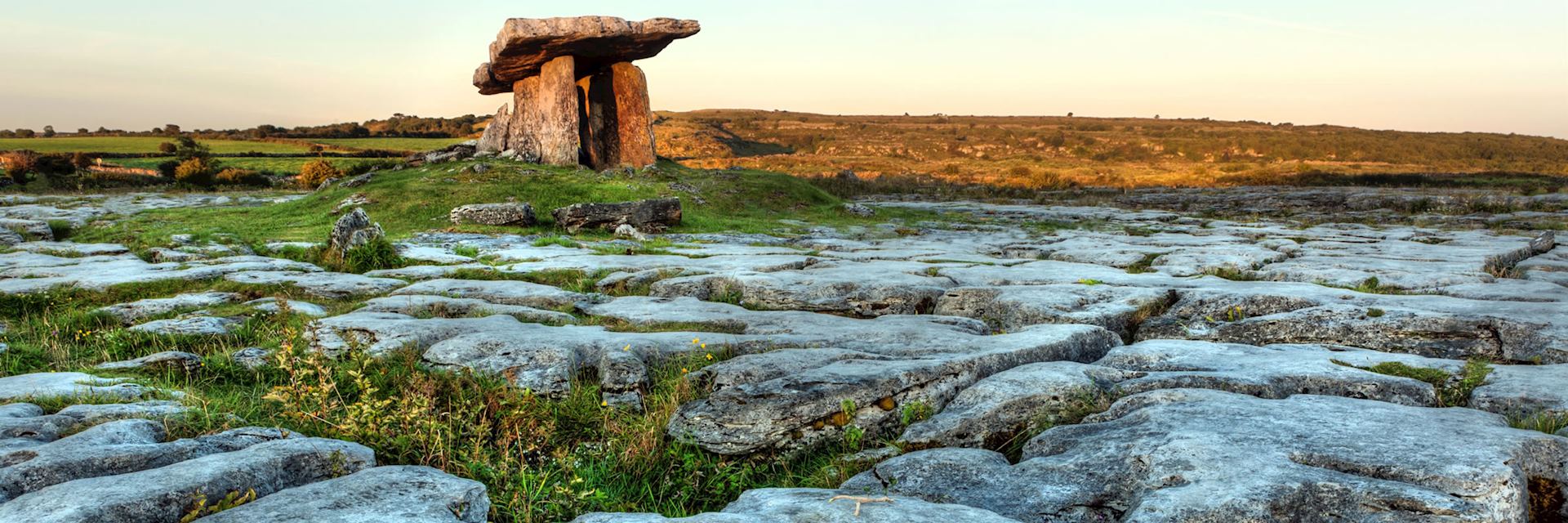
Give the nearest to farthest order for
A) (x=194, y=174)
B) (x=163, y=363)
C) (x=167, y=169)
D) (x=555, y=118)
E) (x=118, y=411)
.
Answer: (x=118, y=411) < (x=163, y=363) < (x=555, y=118) < (x=194, y=174) < (x=167, y=169)

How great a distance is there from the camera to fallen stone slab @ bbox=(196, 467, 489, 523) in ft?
9.53

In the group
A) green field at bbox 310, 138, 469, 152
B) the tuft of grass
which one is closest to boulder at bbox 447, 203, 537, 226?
the tuft of grass

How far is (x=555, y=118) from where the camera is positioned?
2159cm

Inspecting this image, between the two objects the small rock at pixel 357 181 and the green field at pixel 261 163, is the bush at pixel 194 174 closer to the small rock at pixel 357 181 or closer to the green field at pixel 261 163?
the green field at pixel 261 163

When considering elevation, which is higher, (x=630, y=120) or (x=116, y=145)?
(x=630, y=120)

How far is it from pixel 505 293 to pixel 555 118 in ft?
45.9

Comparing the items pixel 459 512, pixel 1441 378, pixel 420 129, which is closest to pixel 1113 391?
pixel 1441 378

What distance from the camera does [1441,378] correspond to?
15.2ft

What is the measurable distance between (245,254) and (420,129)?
73.9 m

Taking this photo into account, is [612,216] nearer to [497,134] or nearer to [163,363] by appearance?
[497,134]

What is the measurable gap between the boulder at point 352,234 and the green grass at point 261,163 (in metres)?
34.6

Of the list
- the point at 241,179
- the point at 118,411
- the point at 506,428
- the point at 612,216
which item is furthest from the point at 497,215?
the point at 241,179

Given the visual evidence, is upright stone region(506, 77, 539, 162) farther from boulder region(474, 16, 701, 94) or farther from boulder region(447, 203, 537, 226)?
boulder region(447, 203, 537, 226)

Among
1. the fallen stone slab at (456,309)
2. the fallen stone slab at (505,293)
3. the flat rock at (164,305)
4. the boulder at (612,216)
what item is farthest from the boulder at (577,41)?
the fallen stone slab at (456,309)
